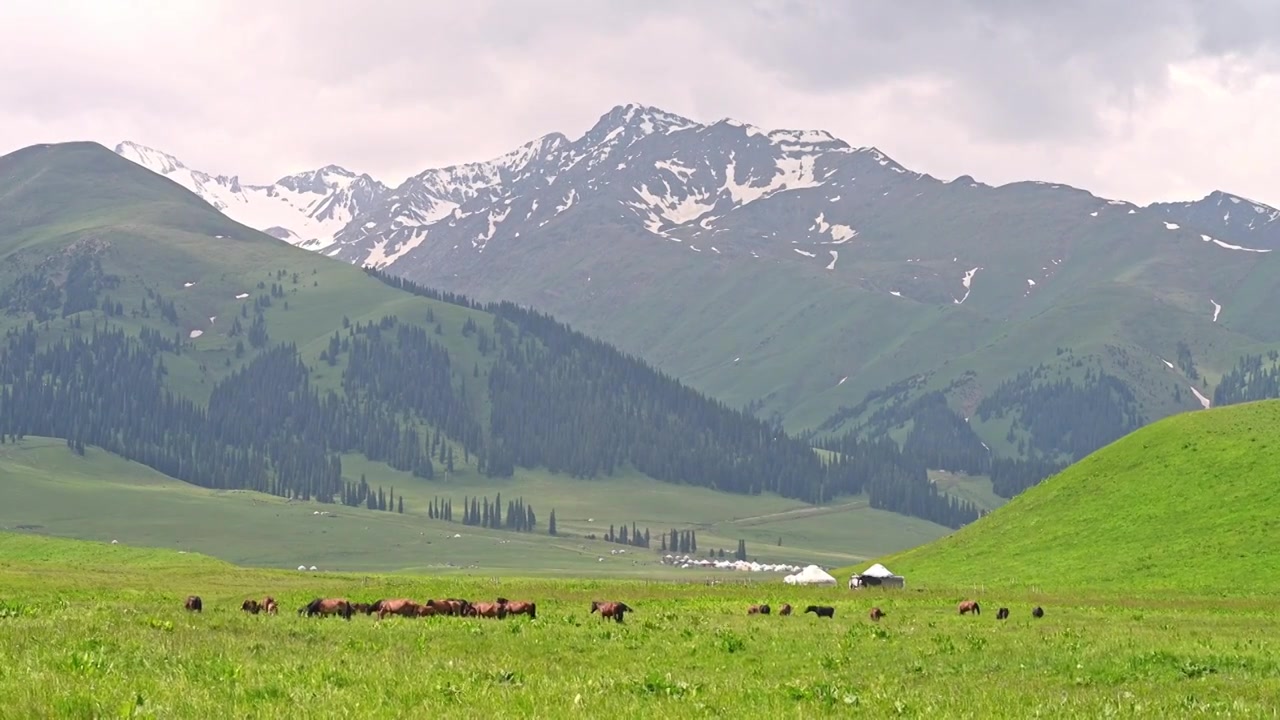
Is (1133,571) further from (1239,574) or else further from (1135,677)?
(1135,677)

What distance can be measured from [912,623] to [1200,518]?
2857 inches

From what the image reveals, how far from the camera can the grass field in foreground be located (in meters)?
25.8

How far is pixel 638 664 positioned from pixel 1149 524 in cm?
9634

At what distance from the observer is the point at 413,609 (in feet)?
191

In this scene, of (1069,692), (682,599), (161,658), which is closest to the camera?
(161,658)

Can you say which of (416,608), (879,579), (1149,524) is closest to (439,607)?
(416,608)

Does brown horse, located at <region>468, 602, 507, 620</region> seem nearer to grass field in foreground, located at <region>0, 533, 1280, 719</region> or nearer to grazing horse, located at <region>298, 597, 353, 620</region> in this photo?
grass field in foreground, located at <region>0, 533, 1280, 719</region>

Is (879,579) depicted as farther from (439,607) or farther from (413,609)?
(413,609)

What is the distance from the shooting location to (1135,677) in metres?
38.2

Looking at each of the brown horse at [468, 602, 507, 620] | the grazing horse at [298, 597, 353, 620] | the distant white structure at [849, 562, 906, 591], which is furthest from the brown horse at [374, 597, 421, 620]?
the distant white structure at [849, 562, 906, 591]

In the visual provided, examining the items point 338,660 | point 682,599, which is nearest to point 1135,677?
point 338,660

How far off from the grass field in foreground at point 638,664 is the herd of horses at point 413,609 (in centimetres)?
134

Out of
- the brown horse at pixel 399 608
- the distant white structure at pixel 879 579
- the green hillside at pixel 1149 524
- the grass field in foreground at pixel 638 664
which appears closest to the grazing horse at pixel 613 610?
the grass field in foreground at pixel 638 664

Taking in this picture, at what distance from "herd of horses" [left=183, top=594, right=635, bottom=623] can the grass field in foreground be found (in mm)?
1336
